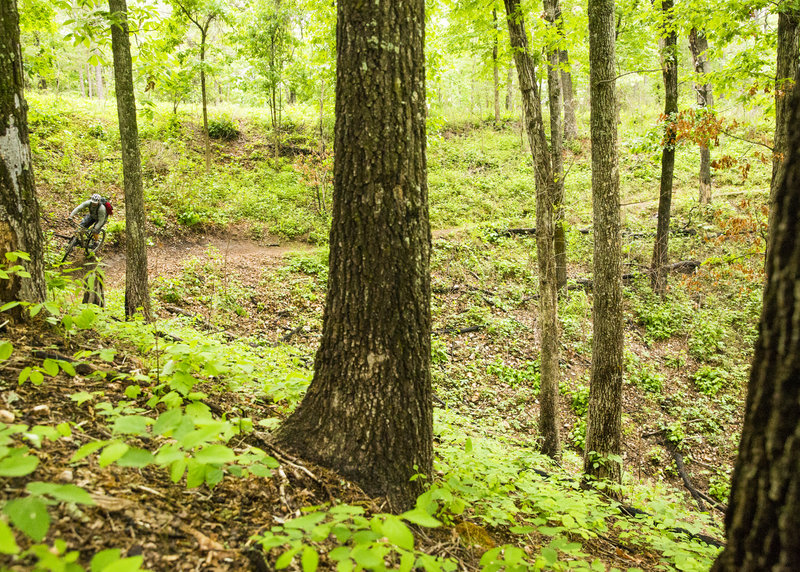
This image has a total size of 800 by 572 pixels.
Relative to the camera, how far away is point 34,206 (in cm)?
329

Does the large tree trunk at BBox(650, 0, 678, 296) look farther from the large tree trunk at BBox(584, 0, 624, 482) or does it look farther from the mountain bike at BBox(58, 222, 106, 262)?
the mountain bike at BBox(58, 222, 106, 262)

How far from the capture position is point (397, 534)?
59.6 inches

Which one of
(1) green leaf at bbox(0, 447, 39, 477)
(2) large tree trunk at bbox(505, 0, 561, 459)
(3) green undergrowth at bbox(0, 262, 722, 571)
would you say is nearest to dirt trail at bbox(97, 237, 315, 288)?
(3) green undergrowth at bbox(0, 262, 722, 571)

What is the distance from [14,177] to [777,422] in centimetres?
449

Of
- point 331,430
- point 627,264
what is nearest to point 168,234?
point 331,430

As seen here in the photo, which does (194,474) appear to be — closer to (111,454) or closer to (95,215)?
(111,454)

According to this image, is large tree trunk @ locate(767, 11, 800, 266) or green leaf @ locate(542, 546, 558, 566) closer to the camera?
green leaf @ locate(542, 546, 558, 566)

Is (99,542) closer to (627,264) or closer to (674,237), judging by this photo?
(627,264)

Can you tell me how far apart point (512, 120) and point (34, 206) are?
26.5 m

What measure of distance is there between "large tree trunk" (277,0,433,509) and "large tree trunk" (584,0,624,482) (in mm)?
3312

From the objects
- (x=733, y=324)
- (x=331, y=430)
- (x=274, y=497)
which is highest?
(x=331, y=430)

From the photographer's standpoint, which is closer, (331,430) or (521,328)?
(331,430)

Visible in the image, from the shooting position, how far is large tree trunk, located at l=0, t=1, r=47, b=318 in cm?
305

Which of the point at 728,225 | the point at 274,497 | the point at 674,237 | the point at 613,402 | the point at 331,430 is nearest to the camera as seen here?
the point at 274,497
